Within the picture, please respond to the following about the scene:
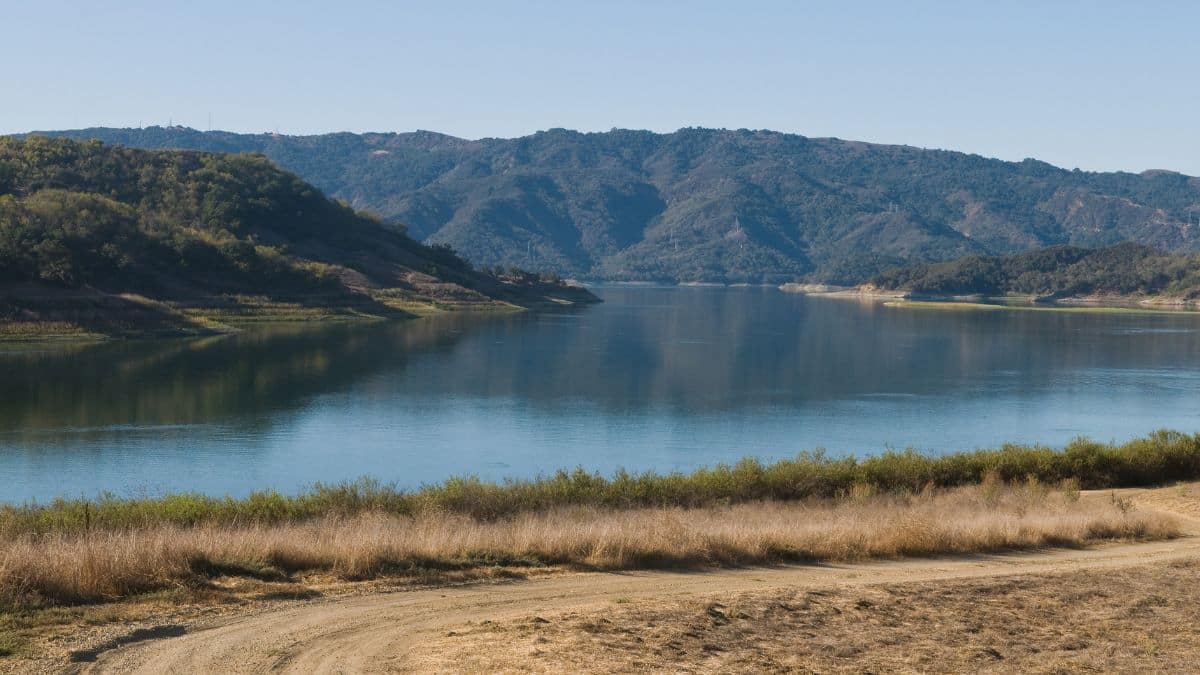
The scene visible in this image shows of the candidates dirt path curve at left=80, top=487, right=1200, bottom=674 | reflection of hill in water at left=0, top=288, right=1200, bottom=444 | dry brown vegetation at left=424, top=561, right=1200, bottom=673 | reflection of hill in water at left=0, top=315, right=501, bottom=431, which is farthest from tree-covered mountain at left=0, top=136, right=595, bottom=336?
dry brown vegetation at left=424, top=561, right=1200, bottom=673

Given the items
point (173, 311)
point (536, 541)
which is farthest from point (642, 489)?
point (173, 311)

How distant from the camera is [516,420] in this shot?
145 ft

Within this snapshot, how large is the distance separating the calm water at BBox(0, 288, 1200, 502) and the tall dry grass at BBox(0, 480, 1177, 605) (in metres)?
12.6

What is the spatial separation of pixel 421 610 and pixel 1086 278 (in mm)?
189205

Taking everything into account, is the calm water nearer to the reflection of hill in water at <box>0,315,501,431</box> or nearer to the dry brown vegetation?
the reflection of hill in water at <box>0,315,501,431</box>

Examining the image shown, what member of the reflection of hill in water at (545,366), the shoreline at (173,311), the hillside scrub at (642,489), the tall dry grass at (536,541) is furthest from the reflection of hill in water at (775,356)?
the tall dry grass at (536,541)

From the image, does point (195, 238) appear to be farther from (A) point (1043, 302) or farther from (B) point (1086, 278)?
(B) point (1086, 278)

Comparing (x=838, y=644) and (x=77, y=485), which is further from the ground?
(x=838, y=644)

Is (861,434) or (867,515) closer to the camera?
(867,515)

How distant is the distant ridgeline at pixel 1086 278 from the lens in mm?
175250

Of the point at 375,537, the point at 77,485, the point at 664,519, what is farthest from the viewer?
the point at 77,485

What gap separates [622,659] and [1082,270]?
195 meters

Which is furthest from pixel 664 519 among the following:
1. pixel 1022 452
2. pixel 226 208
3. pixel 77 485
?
pixel 226 208

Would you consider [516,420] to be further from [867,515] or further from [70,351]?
[70,351]
